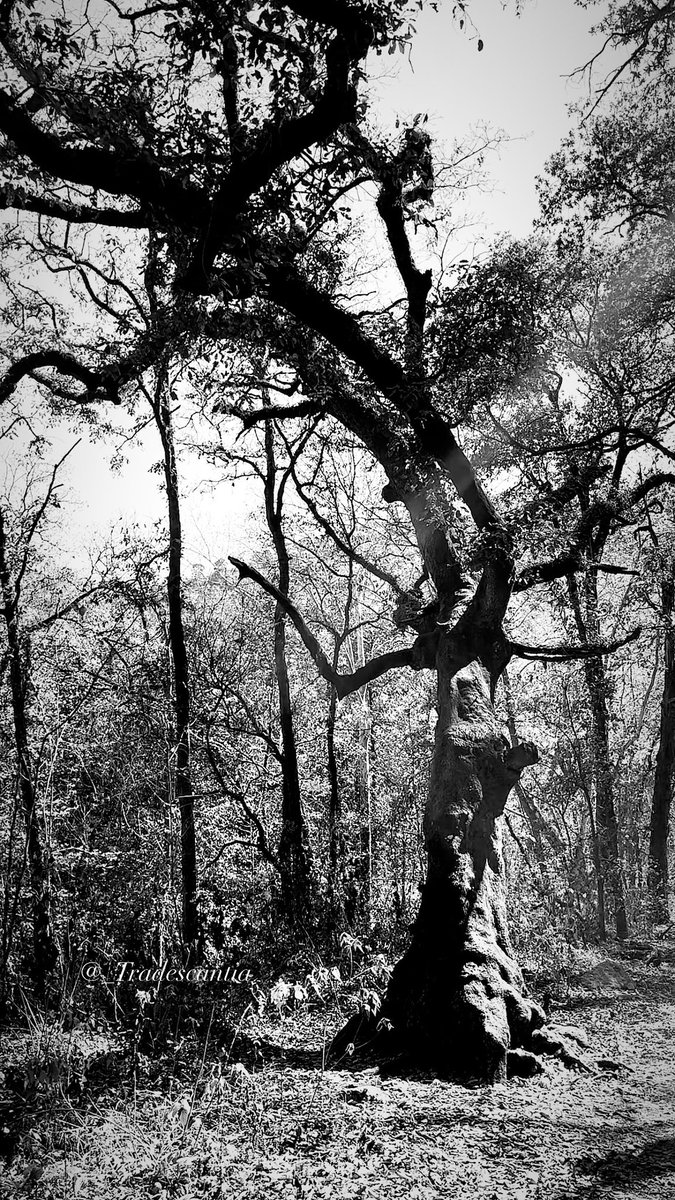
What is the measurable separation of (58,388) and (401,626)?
22.3 ft

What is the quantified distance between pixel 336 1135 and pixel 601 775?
28.4 feet

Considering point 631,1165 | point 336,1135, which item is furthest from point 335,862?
point 631,1165

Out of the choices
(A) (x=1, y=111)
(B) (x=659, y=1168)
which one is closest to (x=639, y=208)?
(A) (x=1, y=111)

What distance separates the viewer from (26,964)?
5812 mm

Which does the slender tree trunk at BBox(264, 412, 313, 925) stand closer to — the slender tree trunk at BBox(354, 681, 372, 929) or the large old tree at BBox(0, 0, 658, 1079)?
the slender tree trunk at BBox(354, 681, 372, 929)

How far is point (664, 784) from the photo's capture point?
12.5m

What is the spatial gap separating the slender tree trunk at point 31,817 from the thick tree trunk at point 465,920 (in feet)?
9.09

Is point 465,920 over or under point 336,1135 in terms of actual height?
over

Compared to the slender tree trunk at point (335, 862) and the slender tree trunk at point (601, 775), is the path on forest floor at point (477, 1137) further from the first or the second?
the slender tree trunk at point (601, 775)

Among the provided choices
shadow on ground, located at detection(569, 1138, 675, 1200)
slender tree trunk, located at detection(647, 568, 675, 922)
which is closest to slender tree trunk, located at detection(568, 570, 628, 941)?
slender tree trunk, located at detection(647, 568, 675, 922)

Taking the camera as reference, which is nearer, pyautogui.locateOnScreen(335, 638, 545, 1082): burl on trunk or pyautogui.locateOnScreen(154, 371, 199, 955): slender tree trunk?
pyautogui.locateOnScreen(335, 638, 545, 1082): burl on trunk

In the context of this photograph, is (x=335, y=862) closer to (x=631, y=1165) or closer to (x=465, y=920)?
(x=465, y=920)

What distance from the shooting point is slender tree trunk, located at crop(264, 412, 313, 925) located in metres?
9.31

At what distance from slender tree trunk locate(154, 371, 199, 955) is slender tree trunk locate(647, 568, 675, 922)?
27.2 feet
